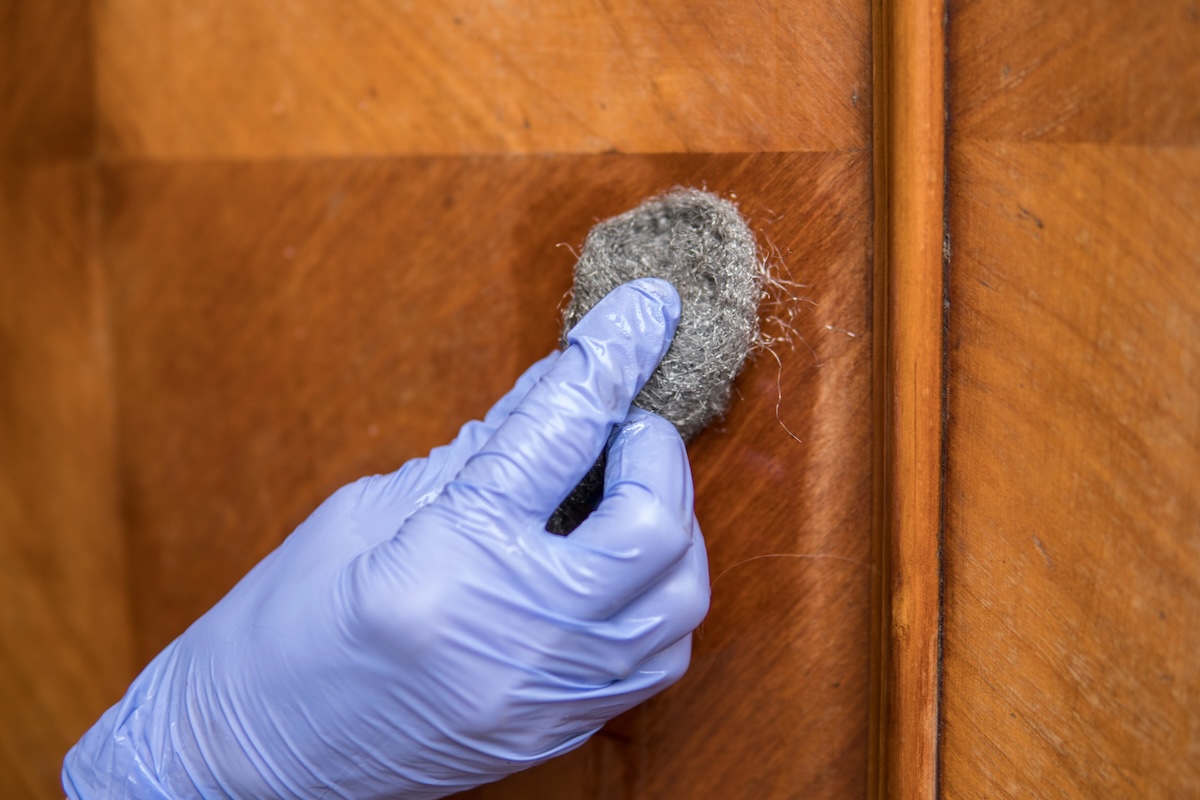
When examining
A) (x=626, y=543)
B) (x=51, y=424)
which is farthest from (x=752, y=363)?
(x=51, y=424)

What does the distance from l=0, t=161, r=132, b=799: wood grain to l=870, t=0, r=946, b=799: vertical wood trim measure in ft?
3.03

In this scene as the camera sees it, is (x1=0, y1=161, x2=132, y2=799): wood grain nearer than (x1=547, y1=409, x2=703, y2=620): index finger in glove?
No

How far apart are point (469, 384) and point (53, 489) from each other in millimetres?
640

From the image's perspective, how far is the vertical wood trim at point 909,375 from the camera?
60cm

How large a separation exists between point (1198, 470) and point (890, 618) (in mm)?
246

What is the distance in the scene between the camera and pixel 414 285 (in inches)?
32.4

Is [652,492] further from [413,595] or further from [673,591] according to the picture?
[413,595]

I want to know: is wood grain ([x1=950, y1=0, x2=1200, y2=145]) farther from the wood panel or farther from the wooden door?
the wood panel

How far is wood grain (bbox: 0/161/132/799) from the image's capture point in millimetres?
989

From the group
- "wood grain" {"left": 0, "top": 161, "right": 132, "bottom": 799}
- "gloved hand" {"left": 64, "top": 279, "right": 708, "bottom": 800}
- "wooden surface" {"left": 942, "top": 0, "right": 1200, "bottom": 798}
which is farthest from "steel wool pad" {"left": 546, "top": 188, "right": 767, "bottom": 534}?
"wood grain" {"left": 0, "top": 161, "right": 132, "bottom": 799}

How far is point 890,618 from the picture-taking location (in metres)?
0.64

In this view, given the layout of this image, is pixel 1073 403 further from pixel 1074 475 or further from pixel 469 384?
pixel 469 384

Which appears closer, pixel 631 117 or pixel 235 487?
pixel 631 117

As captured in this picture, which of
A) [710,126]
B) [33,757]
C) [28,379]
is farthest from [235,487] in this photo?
[710,126]
